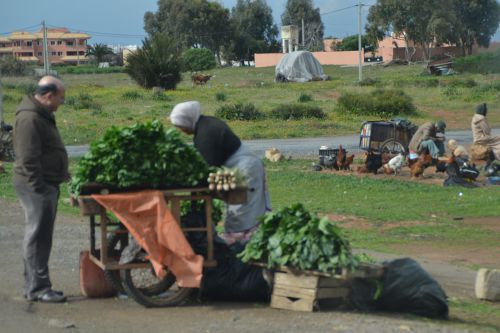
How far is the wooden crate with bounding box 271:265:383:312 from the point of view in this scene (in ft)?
25.2

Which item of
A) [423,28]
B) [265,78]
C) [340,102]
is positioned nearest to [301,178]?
[340,102]

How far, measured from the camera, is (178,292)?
8148 mm

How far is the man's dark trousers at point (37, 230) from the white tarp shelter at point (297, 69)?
197 ft

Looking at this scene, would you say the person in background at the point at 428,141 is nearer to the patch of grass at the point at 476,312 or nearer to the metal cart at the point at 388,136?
the metal cart at the point at 388,136

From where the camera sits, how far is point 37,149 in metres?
8.04

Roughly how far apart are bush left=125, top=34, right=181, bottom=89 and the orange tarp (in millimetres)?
49363

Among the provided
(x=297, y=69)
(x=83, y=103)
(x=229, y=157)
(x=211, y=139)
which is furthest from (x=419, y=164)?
(x=297, y=69)

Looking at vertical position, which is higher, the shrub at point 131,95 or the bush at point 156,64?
the bush at point 156,64

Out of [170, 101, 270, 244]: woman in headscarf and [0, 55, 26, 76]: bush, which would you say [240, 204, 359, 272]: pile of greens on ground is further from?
[0, 55, 26, 76]: bush

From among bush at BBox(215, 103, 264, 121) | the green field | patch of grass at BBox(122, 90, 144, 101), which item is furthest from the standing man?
patch of grass at BBox(122, 90, 144, 101)

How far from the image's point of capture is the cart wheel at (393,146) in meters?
23.1

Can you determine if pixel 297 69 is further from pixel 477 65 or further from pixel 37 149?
pixel 37 149

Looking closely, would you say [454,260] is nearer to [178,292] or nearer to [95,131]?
[178,292]

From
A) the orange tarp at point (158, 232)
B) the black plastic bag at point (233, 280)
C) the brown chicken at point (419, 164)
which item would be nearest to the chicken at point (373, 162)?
the brown chicken at point (419, 164)
